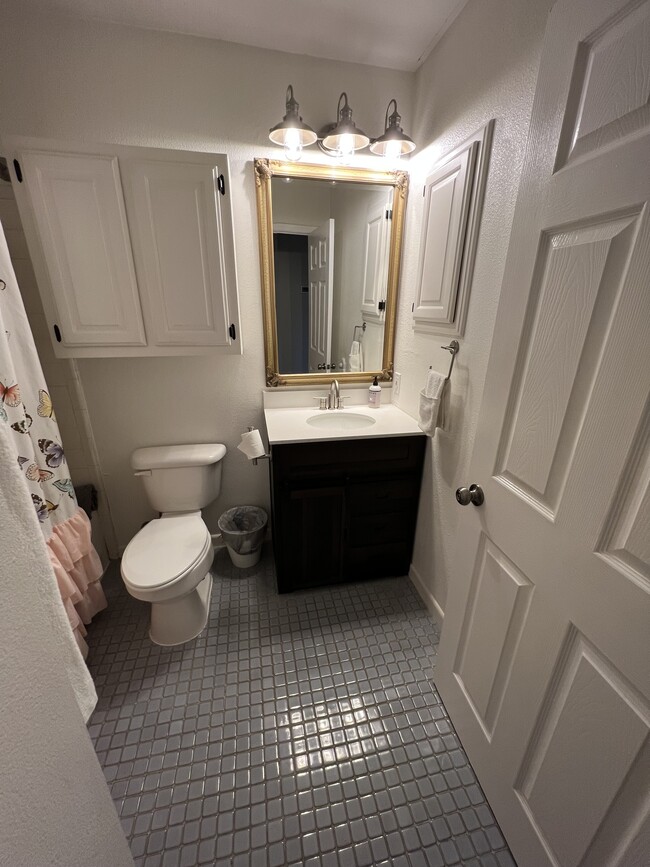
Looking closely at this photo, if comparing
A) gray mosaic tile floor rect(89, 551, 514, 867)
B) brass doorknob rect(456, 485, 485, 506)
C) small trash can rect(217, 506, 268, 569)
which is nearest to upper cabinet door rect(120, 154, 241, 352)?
small trash can rect(217, 506, 268, 569)

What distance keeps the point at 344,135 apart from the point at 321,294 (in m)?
0.64

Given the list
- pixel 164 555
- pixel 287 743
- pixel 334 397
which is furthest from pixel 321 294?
pixel 287 743

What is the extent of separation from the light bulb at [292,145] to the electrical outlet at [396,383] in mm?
1117

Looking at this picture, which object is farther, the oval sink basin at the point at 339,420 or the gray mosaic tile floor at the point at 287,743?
the oval sink basin at the point at 339,420

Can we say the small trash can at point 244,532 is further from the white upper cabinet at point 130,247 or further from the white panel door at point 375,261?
the white panel door at point 375,261

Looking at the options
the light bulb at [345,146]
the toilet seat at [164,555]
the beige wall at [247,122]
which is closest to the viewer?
the beige wall at [247,122]

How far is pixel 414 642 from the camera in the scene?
5.18 ft

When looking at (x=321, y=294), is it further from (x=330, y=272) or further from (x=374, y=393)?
(x=374, y=393)

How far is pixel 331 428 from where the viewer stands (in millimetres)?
1788

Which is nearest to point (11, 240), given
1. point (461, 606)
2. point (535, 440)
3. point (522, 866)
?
point (535, 440)

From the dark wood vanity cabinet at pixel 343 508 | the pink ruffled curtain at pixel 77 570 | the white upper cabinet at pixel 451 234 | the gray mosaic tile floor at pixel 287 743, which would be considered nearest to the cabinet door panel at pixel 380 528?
the dark wood vanity cabinet at pixel 343 508

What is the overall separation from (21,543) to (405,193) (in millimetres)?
1993

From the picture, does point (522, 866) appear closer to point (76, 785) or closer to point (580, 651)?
point (580, 651)

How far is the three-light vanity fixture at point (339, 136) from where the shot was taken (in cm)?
139
